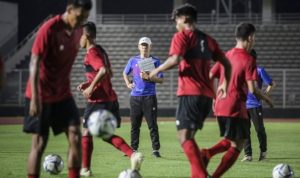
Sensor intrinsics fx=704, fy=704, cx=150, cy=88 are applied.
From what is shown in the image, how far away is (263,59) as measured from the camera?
35625 millimetres

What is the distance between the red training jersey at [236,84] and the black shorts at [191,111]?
0.69m

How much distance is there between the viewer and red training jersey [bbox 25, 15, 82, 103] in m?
7.97

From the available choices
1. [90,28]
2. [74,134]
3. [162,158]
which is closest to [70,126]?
[74,134]

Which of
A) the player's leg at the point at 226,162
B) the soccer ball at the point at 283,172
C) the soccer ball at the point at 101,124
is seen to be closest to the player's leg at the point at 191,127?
the player's leg at the point at 226,162

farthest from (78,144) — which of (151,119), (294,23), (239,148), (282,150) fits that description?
(294,23)

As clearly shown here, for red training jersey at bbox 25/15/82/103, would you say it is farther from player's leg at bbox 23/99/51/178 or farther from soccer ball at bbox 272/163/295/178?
soccer ball at bbox 272/163/295/178

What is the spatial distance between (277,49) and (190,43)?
2796cm

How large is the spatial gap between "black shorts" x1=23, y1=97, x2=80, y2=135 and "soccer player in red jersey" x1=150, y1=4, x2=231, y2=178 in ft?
4.53

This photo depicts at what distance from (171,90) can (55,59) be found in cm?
2533

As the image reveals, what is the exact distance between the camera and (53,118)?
27.0 feet

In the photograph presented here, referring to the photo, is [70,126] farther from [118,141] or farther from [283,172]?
[283,172]

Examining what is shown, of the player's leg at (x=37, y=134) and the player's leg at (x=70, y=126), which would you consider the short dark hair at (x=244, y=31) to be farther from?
the player's leg at (x=37, y=134)

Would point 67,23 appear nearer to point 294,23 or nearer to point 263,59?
point 263,59

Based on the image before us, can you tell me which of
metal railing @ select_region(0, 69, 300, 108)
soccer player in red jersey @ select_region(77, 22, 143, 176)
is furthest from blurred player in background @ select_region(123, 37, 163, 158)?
metal railing @ select_region(0, 69, 300, 108)
